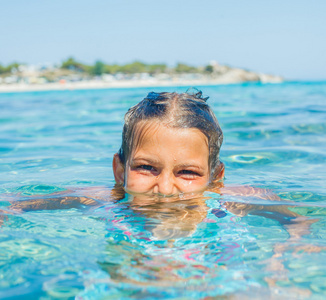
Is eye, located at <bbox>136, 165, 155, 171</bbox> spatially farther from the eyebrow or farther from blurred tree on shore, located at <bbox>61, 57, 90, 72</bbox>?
blurred tree on shore, located at <bbox>61, 57, 90, 72</bbox>

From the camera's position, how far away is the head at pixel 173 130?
9.09ft

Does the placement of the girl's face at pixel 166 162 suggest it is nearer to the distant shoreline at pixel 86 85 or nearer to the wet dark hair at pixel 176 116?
the wet dark hair at pixel 176 116

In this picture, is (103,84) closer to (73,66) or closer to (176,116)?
(73,66)

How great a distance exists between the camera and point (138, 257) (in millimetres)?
2006

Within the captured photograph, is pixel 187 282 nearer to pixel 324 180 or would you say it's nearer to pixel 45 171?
pixel 324 180

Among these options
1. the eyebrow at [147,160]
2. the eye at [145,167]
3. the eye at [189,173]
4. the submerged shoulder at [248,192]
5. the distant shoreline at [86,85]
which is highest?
the eyebrow at [147,160]

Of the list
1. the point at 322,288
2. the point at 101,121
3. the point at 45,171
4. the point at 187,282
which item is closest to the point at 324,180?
the point at 322,288

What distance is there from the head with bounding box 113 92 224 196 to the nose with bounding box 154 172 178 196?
0.05 m

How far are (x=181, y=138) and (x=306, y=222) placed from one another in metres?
0.98

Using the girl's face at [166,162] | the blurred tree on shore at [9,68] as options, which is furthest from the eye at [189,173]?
the blurred tree on shore at [9,68]

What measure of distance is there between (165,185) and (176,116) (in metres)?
0.52

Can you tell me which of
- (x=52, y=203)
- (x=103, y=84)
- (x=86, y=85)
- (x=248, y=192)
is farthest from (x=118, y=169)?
(x=103, y=84)

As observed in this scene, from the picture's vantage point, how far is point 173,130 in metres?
2.79

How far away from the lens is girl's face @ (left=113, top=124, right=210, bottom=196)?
8.84ft
